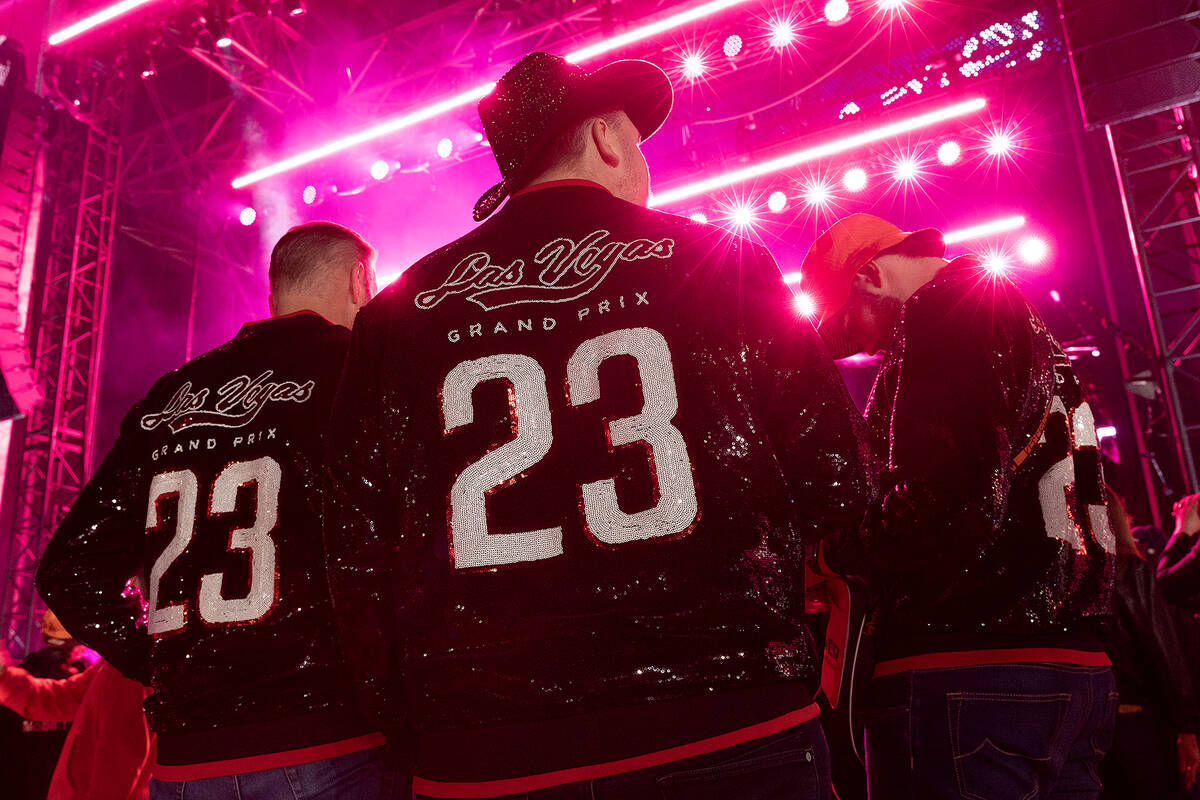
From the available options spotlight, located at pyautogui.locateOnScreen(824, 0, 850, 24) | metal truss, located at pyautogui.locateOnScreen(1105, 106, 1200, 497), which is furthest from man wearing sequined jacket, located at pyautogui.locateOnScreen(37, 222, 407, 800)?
spotlight, located at pyautogui.locateOnScreen(824, 0, 850, 24)

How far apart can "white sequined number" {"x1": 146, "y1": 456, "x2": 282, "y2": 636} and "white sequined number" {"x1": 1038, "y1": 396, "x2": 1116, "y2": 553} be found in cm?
178

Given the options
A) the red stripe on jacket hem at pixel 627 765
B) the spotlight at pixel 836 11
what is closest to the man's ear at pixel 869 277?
the red stripe on jacket hem at pixel 627 765

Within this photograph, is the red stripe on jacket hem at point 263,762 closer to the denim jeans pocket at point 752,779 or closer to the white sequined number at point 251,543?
the white sequined number at point 251,543

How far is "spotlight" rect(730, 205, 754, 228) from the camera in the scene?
9.80 meters

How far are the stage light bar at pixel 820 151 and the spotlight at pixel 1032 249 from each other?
8.13ft

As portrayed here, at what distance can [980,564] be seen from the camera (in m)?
1.88

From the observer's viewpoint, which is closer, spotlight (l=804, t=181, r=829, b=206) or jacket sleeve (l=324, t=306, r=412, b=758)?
jacket sleeve (l=324, t=306, r=412, b=758)

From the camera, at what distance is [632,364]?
134 cm

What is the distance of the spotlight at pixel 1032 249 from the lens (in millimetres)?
10141

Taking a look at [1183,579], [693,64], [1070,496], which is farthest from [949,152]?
[1070,496]

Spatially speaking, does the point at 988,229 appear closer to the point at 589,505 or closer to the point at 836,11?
the point at 836,11

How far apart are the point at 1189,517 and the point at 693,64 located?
6.62m

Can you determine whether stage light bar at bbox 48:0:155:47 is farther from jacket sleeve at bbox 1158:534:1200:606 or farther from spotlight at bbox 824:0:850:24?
jacket sleeve at bbox 1158:534:1200:606

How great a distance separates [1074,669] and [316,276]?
7.06 feet
